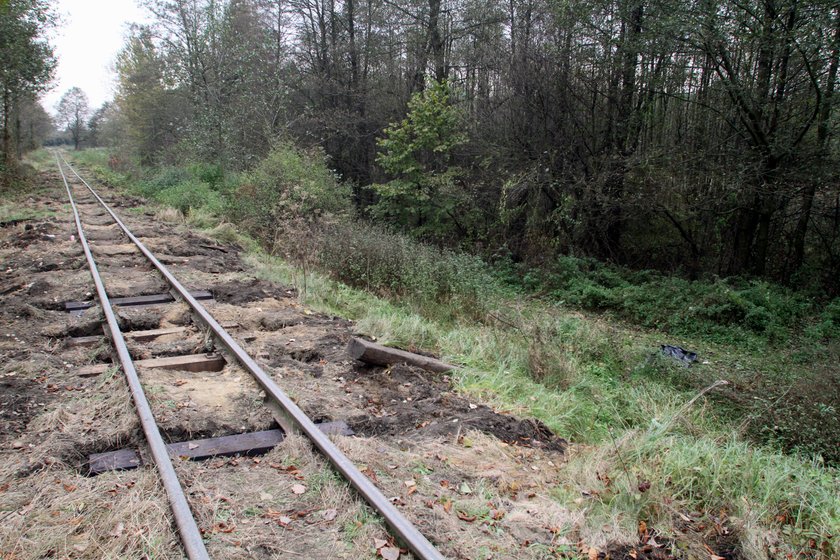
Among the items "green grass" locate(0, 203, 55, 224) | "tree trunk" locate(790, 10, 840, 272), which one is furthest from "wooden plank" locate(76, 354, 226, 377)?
"green grass" locate(0, 203, 55, 224)

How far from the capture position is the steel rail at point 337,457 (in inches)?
124

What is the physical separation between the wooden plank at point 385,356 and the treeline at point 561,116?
10.3 metres

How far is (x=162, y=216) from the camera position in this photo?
17.4 m

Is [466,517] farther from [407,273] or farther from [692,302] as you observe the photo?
[692,302]

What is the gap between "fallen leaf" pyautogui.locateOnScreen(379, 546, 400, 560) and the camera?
3.15m

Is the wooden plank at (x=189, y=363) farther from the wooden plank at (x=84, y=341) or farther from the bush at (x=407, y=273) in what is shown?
the bush at (x=407, y=273)

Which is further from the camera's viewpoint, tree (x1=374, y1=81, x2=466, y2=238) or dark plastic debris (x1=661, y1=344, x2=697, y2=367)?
tree (x1=374, y1=81, x2=466, y2=238)

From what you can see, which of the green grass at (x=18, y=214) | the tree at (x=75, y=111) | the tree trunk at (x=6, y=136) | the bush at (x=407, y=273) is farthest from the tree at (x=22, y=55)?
the tree at (x=75, y=111)

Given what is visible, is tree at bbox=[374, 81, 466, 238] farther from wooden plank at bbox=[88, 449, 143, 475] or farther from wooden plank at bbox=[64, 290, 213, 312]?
wooden plank at bbox=[88, 449, 143, 475]

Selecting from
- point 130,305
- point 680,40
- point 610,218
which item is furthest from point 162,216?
point 680,40

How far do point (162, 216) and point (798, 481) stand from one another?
17343 mm

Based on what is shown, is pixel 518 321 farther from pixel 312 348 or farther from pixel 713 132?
pixel 713 132

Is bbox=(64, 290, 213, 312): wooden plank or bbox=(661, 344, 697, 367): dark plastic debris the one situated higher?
bbox=(64, 290, 213, 312): wooden plank

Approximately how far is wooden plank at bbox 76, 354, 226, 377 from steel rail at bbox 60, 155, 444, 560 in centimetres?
21
